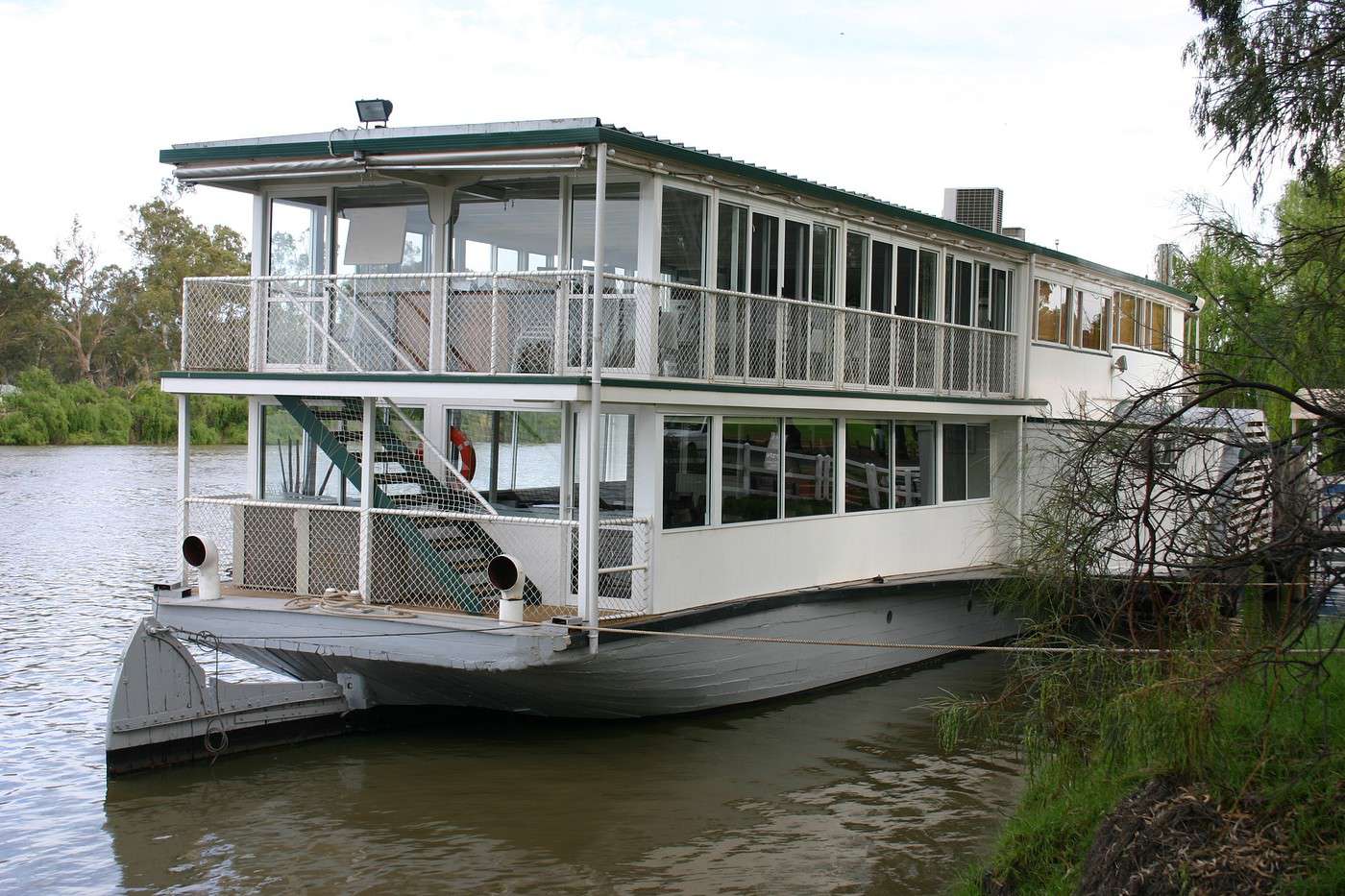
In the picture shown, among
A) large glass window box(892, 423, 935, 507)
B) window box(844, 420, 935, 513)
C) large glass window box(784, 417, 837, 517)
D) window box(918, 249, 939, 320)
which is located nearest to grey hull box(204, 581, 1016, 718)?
large glass window box(784, 417, 837, 517)

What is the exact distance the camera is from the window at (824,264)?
1393 cm

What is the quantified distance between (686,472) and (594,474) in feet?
5.42


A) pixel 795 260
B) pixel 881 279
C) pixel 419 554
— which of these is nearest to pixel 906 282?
pixel 881 279

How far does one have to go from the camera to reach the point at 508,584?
10.3 meters

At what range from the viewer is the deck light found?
11.7 metres

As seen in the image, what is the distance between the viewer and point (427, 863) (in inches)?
361

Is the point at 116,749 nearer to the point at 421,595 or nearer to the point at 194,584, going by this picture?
the point at 194,584

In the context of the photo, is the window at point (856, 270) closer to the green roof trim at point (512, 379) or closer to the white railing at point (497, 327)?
the white railing at point (497, 327)

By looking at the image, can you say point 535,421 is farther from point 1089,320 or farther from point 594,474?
point 1089,320

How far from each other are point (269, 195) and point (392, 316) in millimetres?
1895

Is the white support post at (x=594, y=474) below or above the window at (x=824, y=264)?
below

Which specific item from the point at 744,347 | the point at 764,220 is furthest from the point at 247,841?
the point at 764,220

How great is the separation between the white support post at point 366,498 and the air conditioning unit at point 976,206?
10.9m

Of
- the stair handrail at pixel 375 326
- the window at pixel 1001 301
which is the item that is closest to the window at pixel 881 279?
the window at pixel 1001 301
